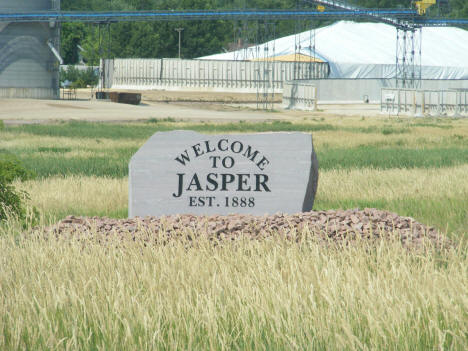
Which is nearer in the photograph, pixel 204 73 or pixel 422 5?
pixel 422 5

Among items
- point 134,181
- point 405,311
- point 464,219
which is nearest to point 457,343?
point 405,311

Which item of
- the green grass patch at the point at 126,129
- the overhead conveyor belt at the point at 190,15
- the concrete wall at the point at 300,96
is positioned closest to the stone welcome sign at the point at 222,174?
the green grass patch at the point at 126,129

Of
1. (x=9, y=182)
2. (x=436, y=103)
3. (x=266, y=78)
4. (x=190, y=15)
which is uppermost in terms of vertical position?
(x=190, y=15)

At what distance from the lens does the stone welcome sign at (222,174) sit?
13.7 m

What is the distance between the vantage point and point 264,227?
37.7ft

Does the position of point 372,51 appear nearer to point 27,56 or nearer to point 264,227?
point 27,56

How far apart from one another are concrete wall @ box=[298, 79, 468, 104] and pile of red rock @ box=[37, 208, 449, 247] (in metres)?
81.5

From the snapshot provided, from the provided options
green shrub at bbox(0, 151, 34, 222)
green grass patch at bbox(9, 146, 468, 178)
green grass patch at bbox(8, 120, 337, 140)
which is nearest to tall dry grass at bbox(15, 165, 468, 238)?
A: green shrub at bbox(0, 151, 34, 222)

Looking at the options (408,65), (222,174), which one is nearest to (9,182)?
(222,174)

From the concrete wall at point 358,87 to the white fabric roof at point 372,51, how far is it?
8871 mm

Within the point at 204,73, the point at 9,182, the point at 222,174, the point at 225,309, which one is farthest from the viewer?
the point at 204,73

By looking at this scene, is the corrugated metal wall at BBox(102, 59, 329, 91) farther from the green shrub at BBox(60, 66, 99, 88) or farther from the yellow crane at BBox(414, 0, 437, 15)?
the yellow crane at BBox(414, 0, 437, 15)

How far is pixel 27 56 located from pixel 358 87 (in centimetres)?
3870

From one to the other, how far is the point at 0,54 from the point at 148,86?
41.8m
